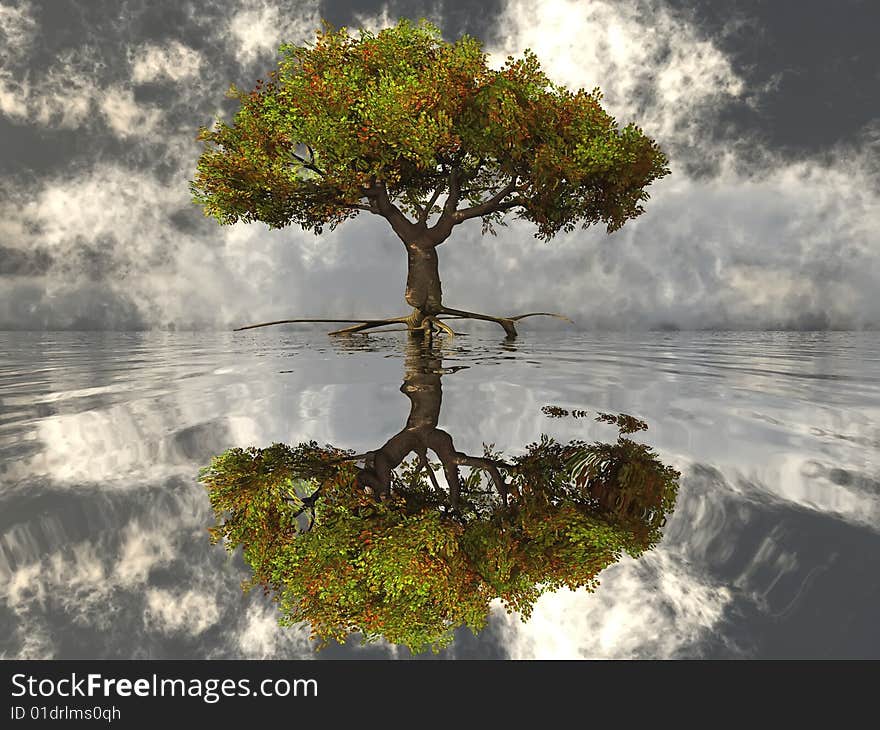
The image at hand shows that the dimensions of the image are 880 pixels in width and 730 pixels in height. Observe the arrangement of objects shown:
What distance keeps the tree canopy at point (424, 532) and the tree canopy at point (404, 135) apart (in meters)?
17.2

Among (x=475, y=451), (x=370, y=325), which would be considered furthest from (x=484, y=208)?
(x=475, y=451)

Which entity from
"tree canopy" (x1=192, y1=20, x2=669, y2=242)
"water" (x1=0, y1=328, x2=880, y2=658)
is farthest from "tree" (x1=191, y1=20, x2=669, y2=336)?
"water" (x1=0, y1=328, x2=880, y2=658)

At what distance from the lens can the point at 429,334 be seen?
2764cm

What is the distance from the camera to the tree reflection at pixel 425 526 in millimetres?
3846

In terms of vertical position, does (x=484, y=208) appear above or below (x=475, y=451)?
above

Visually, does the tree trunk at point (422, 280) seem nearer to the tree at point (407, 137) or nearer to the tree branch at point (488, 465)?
the tree at point (407, 137)

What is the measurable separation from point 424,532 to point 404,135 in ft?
59.7

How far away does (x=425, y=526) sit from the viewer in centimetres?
452

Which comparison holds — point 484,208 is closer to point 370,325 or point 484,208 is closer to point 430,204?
point 430,204

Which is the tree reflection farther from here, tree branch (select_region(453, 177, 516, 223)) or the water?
tree branch (select_region(453, 177, 516, 223))

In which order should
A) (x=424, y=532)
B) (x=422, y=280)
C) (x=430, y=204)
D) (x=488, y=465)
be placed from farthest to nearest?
(x=430, y=204) → (x=422, y=280) → (x=488, y=465) → (x=424, y=532)

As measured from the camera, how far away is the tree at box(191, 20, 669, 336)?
63.9ft

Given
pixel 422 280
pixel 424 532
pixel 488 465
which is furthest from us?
pixel 422 280

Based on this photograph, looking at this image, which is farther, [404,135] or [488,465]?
[404,135]
